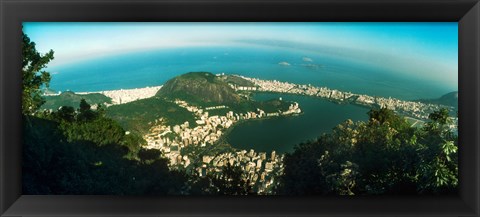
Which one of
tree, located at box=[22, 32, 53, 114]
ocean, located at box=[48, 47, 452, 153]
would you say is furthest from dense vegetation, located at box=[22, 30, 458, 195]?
ocean, located at box=[48, 47, 452, 153]

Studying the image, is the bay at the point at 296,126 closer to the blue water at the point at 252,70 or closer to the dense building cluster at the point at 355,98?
the dense building cluster at the point at 355,98

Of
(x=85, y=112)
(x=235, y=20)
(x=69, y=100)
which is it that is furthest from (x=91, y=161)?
(x=235, y=20)

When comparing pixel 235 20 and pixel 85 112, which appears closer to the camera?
pixel 235 20

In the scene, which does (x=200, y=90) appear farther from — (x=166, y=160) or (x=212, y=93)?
(x=166, y=160)

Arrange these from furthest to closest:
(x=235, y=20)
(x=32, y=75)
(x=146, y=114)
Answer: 1. (x=146, y=114)
2. (x=32, y=75)
3. (x=235, y=20)

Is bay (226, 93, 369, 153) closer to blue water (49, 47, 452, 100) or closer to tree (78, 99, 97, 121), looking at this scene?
blue water (49, 47, 452, 100)

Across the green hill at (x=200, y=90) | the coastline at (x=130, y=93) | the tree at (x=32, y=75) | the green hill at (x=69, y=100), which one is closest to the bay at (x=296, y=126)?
the green hill at (x=200, y=90)

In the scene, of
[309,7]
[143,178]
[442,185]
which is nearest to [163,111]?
[143,178]
